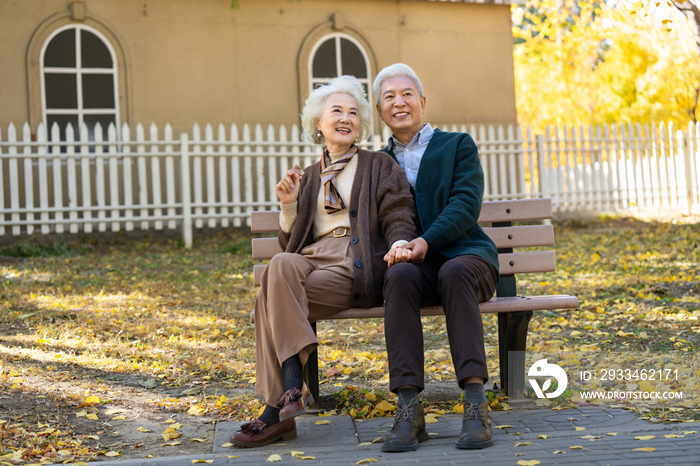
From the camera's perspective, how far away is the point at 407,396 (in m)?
2.83

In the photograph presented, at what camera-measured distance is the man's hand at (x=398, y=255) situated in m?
3.08

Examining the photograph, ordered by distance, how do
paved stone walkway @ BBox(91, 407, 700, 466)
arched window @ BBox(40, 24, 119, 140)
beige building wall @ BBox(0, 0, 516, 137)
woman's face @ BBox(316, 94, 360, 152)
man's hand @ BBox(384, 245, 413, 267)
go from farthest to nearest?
1. arched window @ BBox(40, 24, 119, 140)
2. beige building wall @ BBox(0, 0, 516, 137)
3. woman's face @ BBox(316, 94, 360, 152)
4. man's hand @ BBox(384, 245, 413, 267)
5. paved stone walkway @ BBox(91, 407, 700, 466)

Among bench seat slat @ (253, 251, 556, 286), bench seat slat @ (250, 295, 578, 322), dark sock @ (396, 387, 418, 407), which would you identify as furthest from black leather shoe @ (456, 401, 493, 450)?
bench seat slat @ (253, 251, 556, 286)

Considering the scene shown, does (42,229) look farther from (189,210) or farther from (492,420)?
(492,420)

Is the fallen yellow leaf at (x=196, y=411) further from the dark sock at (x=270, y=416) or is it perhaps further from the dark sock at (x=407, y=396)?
the dark sock at (x=407, y=396)

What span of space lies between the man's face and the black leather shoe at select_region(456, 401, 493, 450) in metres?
1.51

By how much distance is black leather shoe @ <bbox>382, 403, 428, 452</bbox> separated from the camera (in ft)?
8.95

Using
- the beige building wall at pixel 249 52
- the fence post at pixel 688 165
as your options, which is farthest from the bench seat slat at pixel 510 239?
the fence post at pixel 688 165

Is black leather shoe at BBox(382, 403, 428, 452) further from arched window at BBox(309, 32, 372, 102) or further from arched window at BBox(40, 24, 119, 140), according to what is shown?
arched window at BBox(309, 32, 372, 102)

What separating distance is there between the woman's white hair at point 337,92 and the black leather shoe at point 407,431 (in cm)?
156

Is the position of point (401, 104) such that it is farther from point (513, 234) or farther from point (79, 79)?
point (79, 79)

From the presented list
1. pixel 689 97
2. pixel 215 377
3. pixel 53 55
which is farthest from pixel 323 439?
pixel 689 97

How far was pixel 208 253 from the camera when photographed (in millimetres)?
9680

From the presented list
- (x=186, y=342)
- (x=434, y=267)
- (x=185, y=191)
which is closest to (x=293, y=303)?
(x=434, y=267)
